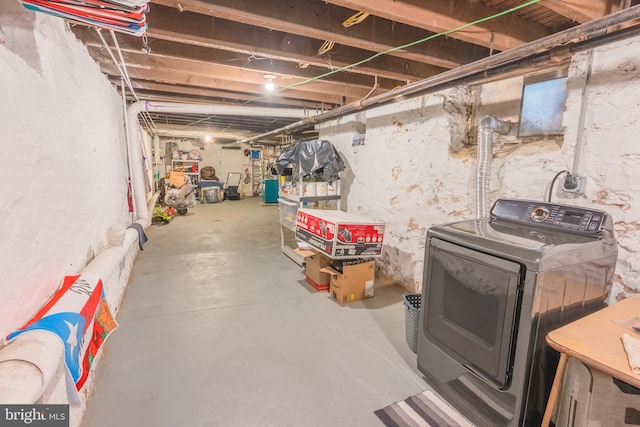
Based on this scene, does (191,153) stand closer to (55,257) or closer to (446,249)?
(55,257)

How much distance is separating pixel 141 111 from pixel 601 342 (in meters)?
5.38

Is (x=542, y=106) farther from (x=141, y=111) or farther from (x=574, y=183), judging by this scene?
(x=141, y=111)

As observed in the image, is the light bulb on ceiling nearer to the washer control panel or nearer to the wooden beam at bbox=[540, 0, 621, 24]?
the wooden beam at bbox=[540, 0, 621, 24]

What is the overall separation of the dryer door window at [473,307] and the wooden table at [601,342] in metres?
0.22

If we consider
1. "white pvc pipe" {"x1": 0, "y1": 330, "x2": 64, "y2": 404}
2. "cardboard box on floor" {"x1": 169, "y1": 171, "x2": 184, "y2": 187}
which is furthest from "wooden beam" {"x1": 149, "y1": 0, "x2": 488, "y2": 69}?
"cardboard box on floor" {"x1": 169, "y1": 171, "x2": 184, "y2": 187}

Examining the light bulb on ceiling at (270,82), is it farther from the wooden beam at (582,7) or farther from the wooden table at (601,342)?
the wooden table at (601,342)

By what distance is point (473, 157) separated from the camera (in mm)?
2521

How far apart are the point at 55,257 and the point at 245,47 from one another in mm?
1900

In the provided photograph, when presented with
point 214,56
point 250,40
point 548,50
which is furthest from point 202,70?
point 548,50

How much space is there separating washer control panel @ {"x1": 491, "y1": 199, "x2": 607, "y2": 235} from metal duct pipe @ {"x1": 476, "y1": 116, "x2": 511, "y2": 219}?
258 millimetres

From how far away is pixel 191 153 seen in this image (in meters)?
11.1

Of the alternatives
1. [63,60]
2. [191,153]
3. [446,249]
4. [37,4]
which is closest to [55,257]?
[37,4]

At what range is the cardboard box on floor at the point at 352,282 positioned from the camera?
117 inches

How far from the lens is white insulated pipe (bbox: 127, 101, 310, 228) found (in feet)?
13.9
